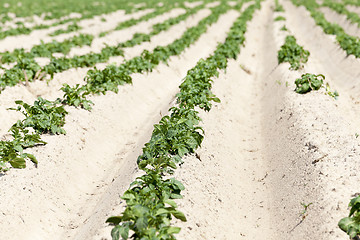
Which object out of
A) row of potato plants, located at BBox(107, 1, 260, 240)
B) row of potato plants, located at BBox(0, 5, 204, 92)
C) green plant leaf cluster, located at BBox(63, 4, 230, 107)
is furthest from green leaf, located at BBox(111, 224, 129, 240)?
row of potato plants, located at BBox(0, 5, 204, 92)

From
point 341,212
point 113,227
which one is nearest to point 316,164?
point 341,212

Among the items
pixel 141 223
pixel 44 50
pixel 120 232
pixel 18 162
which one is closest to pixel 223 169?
pixel 141 223

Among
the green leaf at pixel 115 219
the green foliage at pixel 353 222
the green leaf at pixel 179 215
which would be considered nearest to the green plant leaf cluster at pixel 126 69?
the green leaf at pixel 115 219

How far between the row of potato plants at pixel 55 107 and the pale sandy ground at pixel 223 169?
306 mm

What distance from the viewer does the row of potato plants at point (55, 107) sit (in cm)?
745

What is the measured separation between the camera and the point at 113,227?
5688mm

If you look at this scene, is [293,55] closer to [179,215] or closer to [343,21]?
[179,215]

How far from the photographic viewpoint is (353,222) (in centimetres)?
521

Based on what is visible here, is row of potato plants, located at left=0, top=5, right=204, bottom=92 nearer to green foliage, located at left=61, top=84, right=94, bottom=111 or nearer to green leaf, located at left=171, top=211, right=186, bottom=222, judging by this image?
green foliage, located at left=61, top=84, right=94, bottom=111

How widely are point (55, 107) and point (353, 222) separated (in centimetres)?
789

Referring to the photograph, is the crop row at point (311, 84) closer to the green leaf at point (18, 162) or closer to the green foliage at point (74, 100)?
the green leaf at point (18, 162)

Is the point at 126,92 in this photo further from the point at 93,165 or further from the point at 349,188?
the point at 349,188

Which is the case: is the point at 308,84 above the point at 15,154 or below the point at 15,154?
below

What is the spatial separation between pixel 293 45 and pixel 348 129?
8.25 metres
